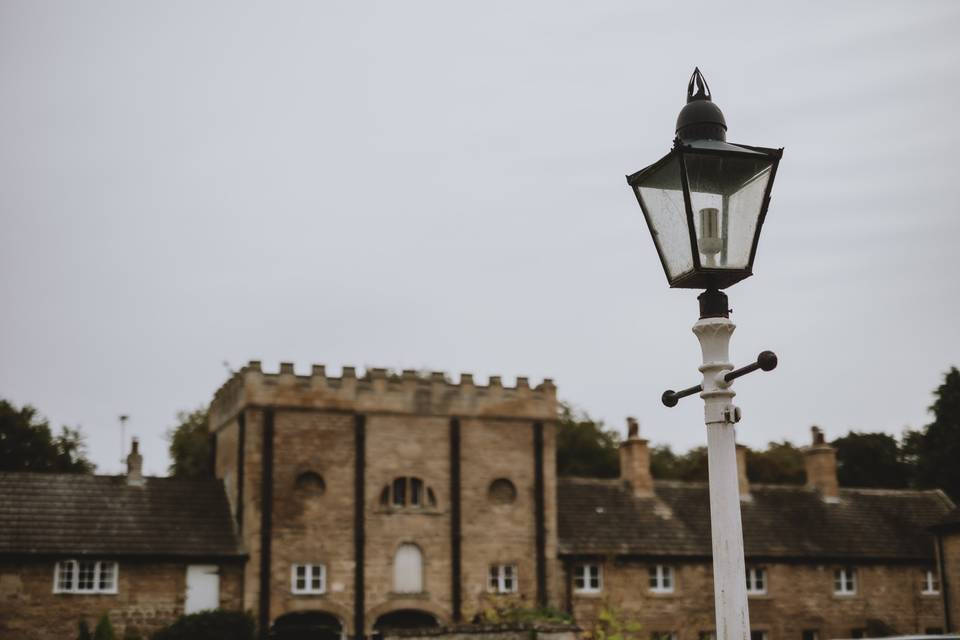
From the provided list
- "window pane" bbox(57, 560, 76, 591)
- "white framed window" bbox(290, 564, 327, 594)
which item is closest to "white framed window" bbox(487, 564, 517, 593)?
"white framed window" bbox(290, 564, 327, 594)

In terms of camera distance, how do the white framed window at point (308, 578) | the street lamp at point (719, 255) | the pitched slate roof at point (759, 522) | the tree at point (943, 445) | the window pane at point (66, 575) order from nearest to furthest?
the street lamp at point (719, 255)
the window pane at point (66, 575)
the white framed window at point (308, 578)
the pitched slate roof at point (759, 522)
the tree at point (943, 445)

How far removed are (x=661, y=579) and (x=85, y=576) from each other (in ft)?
64.3

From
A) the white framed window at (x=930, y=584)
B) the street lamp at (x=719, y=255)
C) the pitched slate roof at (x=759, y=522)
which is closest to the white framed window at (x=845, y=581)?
the pitched slate roof at (x=759, y=522)

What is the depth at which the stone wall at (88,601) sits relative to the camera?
110ft

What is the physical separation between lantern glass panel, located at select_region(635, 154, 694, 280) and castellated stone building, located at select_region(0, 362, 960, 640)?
1224 inches

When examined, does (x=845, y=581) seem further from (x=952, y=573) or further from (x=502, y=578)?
(x=502, y=578)

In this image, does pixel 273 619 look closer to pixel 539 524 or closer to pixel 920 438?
pixel 539 524

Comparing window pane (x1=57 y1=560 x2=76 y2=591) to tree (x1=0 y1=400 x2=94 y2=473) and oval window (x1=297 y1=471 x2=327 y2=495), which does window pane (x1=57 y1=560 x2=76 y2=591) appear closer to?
oval window (x1=297 y1=471 x2=327 y2=495)

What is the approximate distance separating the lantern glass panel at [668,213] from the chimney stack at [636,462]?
38.1 metres

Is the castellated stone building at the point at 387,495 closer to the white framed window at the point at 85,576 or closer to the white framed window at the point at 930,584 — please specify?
the white framed window at the point at 85,576

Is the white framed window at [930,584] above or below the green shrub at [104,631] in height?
above

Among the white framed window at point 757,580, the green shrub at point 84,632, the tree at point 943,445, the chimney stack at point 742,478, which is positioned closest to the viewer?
the green shrub at point 84,632

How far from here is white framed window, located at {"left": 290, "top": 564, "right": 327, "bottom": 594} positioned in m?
36.3

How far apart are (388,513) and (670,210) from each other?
33205 mm
